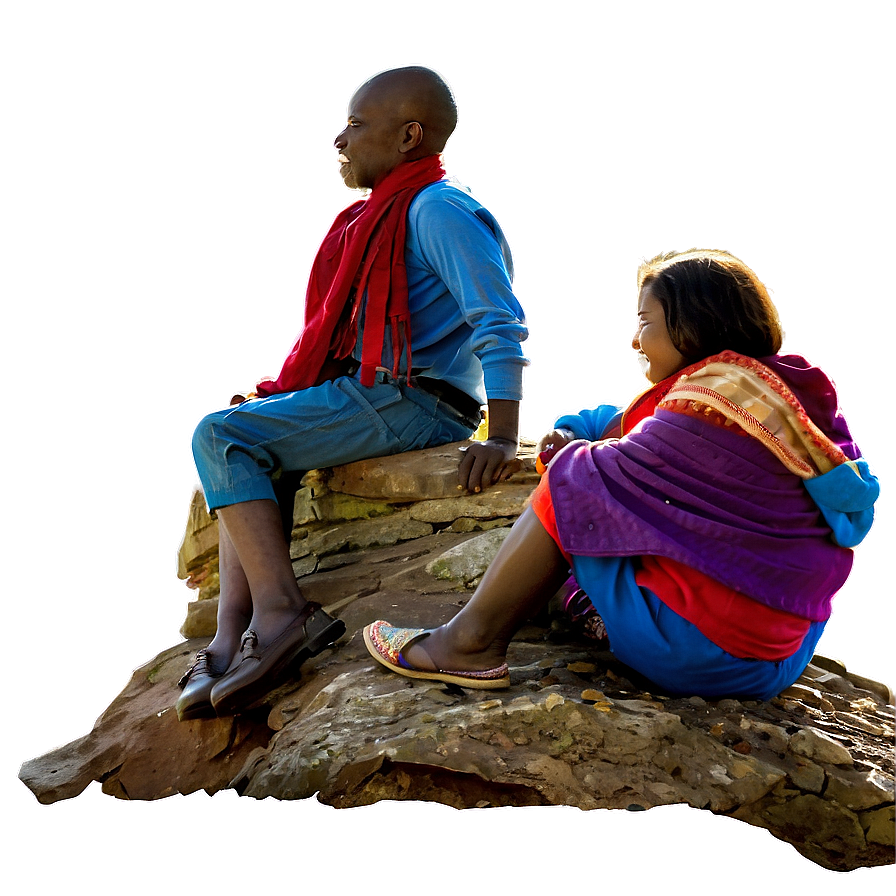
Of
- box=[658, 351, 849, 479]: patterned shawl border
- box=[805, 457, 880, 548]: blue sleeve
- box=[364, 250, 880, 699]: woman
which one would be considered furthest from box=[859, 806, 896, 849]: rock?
box=[658, 351, 849, 479]: patterned shawl border

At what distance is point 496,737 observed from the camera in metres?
2.15

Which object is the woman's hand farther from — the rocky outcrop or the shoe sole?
the shoe sole

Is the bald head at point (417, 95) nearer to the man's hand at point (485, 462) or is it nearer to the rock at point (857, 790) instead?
the man's hand at point (485, 462)

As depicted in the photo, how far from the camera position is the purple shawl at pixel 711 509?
210 cm

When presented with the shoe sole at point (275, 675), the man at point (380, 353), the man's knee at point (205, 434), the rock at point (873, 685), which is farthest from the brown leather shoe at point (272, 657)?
the rock at point (873, 685)

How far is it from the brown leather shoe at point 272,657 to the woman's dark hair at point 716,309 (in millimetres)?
1278

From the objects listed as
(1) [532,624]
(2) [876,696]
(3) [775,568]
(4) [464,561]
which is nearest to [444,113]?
(4) [464,561]

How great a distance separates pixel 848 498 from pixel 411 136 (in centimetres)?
200

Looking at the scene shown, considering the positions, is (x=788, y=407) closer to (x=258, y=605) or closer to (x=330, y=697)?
(x=330, y=697)

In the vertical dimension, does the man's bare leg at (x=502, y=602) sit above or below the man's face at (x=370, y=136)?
below

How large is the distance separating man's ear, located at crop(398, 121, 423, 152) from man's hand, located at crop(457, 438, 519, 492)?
109 cm

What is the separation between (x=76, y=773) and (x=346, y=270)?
187 cm

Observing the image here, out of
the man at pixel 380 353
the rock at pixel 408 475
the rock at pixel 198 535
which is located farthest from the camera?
the rock at pixel 198 535

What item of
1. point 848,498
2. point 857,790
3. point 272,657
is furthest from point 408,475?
point 857,790
